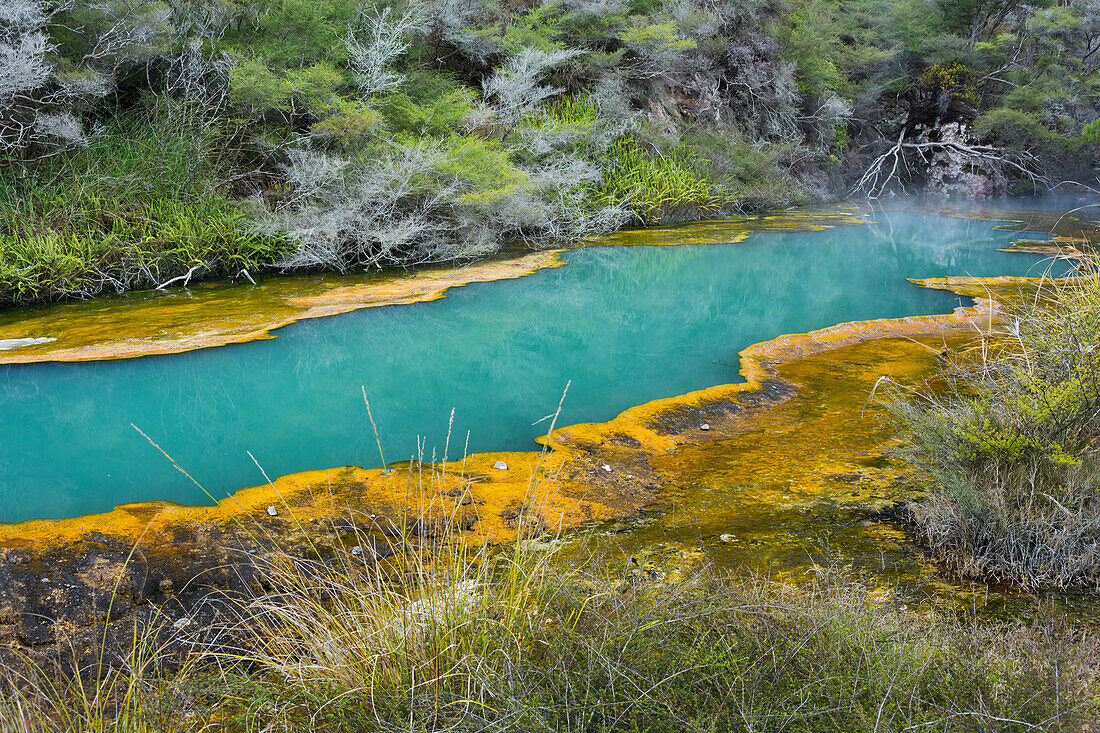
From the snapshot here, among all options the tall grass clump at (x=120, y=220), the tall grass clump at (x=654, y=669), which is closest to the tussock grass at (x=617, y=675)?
the tall grass clump at (x=654, y=669)

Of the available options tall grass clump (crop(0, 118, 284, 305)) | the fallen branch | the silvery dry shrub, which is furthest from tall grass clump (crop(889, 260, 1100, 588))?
tall grass clump (crop(0, 118, 284, 305))

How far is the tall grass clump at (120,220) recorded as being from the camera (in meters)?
6.58

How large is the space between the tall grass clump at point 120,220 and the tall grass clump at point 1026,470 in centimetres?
699

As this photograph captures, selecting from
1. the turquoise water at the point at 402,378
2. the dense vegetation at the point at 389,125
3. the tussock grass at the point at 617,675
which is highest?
the dense vegetation at the point at 389,125

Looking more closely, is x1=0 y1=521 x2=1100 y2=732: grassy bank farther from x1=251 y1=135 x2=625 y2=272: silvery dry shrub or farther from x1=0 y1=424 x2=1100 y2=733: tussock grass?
x1=251 y1=135 x2=625 y2=272: silvery dry shrub

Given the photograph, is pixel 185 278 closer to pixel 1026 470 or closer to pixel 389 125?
pixel 389 125

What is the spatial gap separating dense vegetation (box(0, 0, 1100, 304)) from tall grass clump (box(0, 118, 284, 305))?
0.08 feet

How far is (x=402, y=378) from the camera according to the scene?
5.08m

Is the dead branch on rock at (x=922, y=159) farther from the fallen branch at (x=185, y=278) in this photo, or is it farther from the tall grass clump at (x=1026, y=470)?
the tall grass clump at (x=1026, y=470)

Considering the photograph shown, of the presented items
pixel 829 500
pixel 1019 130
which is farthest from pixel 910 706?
pixel 1019 130

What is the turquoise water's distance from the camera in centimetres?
378

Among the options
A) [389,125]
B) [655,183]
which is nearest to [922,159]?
[655,183]

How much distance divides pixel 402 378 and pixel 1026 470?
12.3 ft

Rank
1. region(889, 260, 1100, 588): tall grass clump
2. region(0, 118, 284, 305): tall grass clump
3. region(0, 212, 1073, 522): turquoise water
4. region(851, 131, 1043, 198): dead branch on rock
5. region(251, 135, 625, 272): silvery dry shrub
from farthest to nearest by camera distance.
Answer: region(851, 131, 1043, 198): dead branch on rock
region(251, 135, 625, 272): silvery dry shrub
region(0, 118, 284, 305): tall grass clump
region(0, 212, 1073, 522): turquoise water
region(889, 260, 1100, 588): tall grass clump
